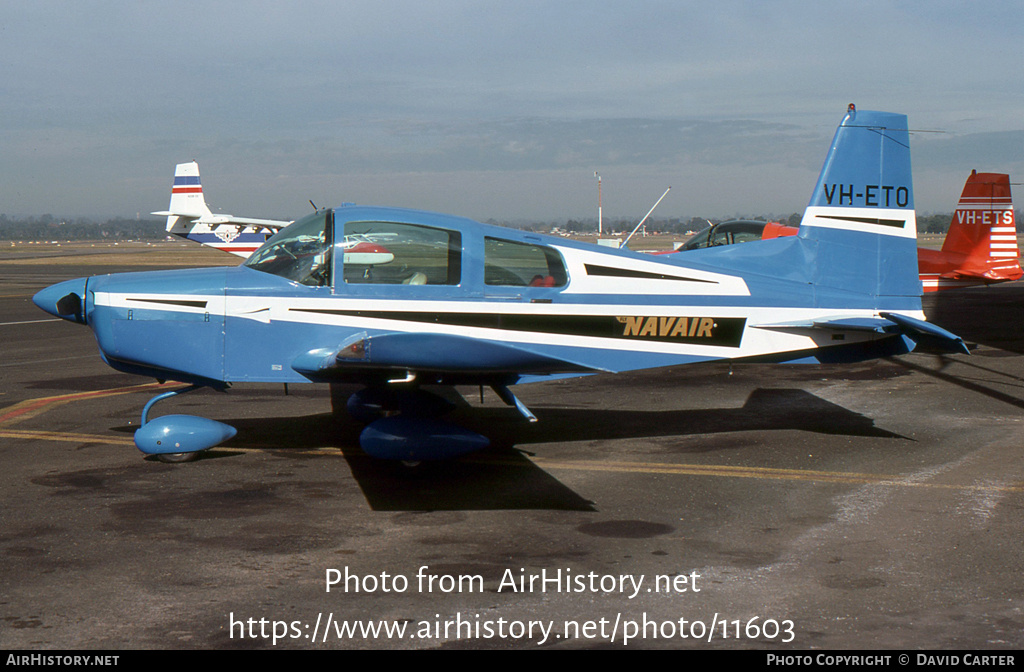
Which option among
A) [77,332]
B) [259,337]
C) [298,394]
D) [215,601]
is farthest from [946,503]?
[77,332]

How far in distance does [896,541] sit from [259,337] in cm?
497

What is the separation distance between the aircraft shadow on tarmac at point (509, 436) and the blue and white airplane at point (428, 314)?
33cm

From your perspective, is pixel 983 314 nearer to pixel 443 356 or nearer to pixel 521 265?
pixel 521 265

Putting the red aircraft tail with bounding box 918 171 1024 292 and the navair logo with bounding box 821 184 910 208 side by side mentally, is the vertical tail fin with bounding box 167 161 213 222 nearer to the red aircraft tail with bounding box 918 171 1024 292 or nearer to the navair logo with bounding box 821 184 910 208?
the red aircraft tail with bounding box 918 171 1024 292

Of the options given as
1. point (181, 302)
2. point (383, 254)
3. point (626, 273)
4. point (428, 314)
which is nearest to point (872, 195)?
point (626, 273)

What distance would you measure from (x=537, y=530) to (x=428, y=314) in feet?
7.12

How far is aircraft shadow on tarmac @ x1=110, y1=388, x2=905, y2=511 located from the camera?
6348 mm

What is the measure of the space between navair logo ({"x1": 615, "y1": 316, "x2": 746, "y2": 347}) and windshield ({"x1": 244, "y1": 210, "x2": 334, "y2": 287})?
2.55 metres

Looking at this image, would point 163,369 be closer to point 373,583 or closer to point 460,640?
point 373,583

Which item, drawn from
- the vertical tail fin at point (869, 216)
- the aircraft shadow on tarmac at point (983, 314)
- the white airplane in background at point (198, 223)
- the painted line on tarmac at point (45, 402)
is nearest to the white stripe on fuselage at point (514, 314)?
the vertical tail fin at point (869, 216)

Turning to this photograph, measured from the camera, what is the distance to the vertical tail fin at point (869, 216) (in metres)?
7.95

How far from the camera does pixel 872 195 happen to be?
802cm

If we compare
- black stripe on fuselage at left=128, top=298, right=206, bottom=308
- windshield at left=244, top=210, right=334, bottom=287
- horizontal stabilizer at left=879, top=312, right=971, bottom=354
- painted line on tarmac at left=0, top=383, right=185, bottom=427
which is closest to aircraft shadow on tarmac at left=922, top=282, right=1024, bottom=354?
horizontal stabilizer at left=879, top=312, right=971, bottom=354

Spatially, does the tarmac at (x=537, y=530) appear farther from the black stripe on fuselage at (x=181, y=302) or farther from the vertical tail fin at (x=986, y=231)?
the vertical tail fin at (x=986, y=231)
